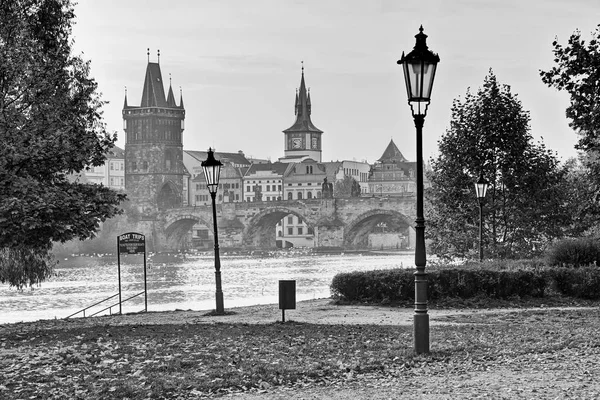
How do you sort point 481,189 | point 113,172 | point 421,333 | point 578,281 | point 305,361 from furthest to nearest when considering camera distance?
1. point 113,172
2. point 481,189
3. point 578,281
4. point 421,333
5. point 305,361

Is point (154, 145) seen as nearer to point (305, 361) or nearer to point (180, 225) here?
point (180, 225)

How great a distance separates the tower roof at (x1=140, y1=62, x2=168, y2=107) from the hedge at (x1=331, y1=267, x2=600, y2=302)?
381 ft

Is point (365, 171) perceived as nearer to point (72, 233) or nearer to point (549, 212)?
point (549, 212)

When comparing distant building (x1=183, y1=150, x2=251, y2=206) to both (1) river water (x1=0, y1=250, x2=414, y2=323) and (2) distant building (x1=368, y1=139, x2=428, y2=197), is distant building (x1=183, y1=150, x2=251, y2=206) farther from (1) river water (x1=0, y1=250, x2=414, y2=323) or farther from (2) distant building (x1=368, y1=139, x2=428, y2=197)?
(1) river water (x1=0, y1=250, x2=414, y2=323)

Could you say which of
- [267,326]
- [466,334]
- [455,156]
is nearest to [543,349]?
[466,334]

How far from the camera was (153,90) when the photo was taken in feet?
445

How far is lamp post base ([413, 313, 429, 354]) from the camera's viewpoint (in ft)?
36.1

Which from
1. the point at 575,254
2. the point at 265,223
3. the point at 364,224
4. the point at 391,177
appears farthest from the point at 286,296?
the point at 391,177

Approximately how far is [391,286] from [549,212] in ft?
40.9

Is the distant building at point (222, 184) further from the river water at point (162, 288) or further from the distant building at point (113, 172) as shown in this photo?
the river water at point (162, 288)

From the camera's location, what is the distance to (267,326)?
15.6 m

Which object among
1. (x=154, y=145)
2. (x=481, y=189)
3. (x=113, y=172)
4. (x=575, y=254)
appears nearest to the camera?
(x=575, y=254)

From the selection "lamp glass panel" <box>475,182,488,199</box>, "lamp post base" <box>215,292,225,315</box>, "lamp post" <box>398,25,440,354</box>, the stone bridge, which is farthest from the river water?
the stone bridge

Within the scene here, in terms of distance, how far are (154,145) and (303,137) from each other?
37397mm
